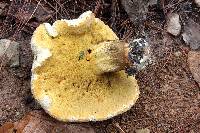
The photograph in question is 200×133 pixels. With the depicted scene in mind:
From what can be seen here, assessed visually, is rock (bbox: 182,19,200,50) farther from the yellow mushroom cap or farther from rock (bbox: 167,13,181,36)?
the yellow mushroom cap

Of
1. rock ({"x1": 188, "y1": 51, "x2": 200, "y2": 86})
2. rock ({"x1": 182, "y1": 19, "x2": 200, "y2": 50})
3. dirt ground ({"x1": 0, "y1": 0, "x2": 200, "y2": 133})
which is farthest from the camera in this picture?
rock ({"x1": 182, "y1": 19, "x2": 200, "y2": 50})

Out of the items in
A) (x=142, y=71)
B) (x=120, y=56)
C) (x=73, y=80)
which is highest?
(x=120, y=56)

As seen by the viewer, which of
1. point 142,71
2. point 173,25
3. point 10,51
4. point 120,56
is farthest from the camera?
point 173,25

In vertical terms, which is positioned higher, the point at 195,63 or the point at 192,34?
the point at 192,34

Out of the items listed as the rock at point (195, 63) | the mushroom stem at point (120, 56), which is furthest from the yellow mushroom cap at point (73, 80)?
the rock at point (195, 63)

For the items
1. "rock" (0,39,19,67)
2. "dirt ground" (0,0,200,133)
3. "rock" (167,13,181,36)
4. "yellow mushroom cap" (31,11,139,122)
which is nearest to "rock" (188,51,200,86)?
"dirt ground" (0,0,200,133)

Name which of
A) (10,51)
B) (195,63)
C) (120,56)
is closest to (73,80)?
(120,56)

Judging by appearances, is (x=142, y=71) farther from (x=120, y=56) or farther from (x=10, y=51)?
(x=10, y=51)

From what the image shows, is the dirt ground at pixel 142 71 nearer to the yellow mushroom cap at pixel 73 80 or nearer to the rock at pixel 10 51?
the rock at pixel 10 51
